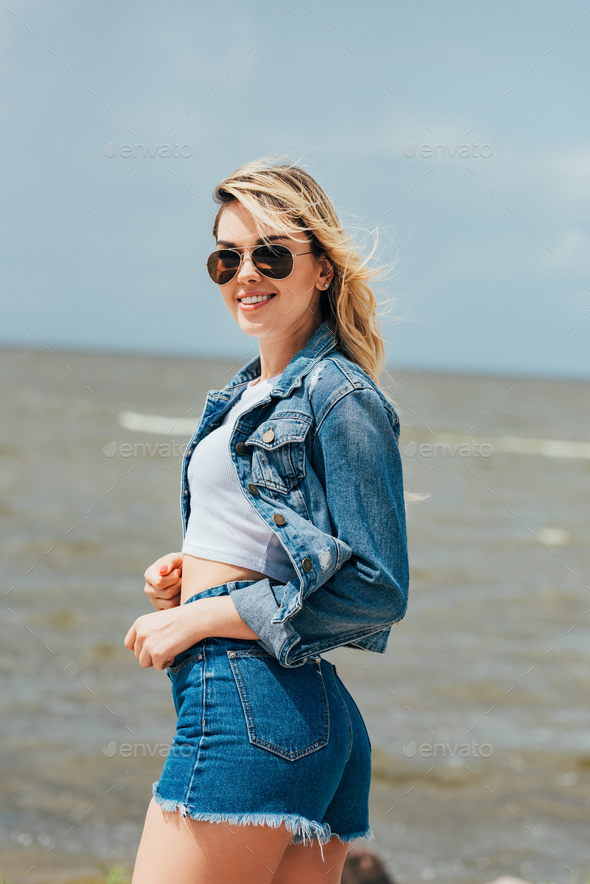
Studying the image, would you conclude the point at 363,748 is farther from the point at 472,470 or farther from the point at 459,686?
the point at 472,470

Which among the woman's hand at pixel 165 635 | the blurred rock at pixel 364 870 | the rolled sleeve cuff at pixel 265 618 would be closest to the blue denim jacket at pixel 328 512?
the rolled sleeve cuff at pixel 265 618

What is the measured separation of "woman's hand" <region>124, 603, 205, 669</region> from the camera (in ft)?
5.75

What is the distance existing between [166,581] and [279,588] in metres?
0.39

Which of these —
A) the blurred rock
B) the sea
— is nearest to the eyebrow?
the sea

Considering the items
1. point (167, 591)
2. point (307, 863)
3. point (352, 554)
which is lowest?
point (307, 863)

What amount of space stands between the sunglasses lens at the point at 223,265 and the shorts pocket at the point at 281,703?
958 millimetres

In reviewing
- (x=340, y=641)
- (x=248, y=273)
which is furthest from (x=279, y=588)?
(x=248, y=273)

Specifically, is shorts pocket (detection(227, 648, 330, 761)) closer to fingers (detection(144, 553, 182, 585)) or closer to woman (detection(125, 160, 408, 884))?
woman (detection(125, 160, 408, 884))

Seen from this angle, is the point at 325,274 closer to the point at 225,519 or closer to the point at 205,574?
the point at 225,519

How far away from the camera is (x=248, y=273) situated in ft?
6.55

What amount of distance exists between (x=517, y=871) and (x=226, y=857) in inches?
162

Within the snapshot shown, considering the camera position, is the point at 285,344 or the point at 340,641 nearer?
the point at 340,641

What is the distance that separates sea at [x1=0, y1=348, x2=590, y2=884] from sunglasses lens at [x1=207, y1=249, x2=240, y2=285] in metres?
0.59

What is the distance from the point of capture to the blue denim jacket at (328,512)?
1.69 meters
